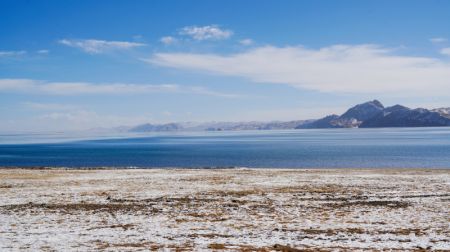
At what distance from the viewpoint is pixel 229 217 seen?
23.8 meters

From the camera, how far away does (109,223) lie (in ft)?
73.4

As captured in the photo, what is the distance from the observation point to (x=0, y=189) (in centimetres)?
3797

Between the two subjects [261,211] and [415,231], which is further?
[261,211]

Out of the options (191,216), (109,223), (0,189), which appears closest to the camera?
(109,223)

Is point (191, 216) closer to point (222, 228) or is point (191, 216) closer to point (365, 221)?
point (222, 228)

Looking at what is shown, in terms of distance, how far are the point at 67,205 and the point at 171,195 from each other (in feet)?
26.2

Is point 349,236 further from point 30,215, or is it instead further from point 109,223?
point 30,215

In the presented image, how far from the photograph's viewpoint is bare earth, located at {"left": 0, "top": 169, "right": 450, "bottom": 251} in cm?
1777

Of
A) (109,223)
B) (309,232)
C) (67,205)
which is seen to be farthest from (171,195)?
(309,232)

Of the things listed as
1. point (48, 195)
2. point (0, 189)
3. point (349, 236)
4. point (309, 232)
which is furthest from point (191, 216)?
point (0, 189)

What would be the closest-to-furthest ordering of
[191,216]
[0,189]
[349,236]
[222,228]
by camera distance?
[349,236] → [222,228] → [191,216] → [0,189]

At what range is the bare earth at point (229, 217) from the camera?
17.8 m

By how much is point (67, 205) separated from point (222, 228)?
41.8 feet

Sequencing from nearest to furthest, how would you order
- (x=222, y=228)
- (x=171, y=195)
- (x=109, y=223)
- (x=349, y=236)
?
(x=349, y=236)
(x=222, y=228)
(x=109, y=223)
(x=171, y=195)
